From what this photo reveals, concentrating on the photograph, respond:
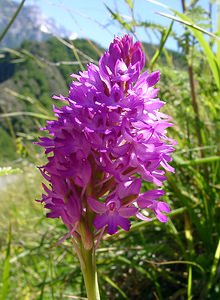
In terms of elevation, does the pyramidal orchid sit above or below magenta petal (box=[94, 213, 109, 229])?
above

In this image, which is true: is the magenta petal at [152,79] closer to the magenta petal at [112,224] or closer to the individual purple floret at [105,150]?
the individual purple floret at [105,150]

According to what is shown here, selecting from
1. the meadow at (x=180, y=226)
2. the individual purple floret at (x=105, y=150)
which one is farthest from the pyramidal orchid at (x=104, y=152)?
the meadow at (x=180, y=226)

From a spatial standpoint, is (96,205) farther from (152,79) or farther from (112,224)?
(152,79)

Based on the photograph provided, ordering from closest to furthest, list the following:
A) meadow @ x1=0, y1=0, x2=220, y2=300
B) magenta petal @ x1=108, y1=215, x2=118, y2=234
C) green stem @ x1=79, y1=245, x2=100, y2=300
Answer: magenta petal @ x1=108, y1=215, x2=118, y2=234
green stem @ x1=79, y1=245, x2=100, y2=300
meadow @ x1=0, y1=0, x2=220, y2=300

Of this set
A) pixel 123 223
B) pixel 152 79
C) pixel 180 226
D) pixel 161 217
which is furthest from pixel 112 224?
pixel 180 226

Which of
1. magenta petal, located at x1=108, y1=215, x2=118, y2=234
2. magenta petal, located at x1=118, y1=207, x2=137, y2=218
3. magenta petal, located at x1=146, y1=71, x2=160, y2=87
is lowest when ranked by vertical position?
magenta petal, located at x1=108, y1=215, x2=118, y2=234

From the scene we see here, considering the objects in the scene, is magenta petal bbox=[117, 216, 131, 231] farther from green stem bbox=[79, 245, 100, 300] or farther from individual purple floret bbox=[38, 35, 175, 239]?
green stem bbox=[79, 245, 100, 300]

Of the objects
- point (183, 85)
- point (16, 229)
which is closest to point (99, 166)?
point (183, 85)

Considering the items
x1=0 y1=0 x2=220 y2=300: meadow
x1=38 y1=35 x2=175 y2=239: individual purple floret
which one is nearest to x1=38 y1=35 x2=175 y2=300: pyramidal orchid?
x1=38 y1=35 x2=175 y2=239: individual purple floret
